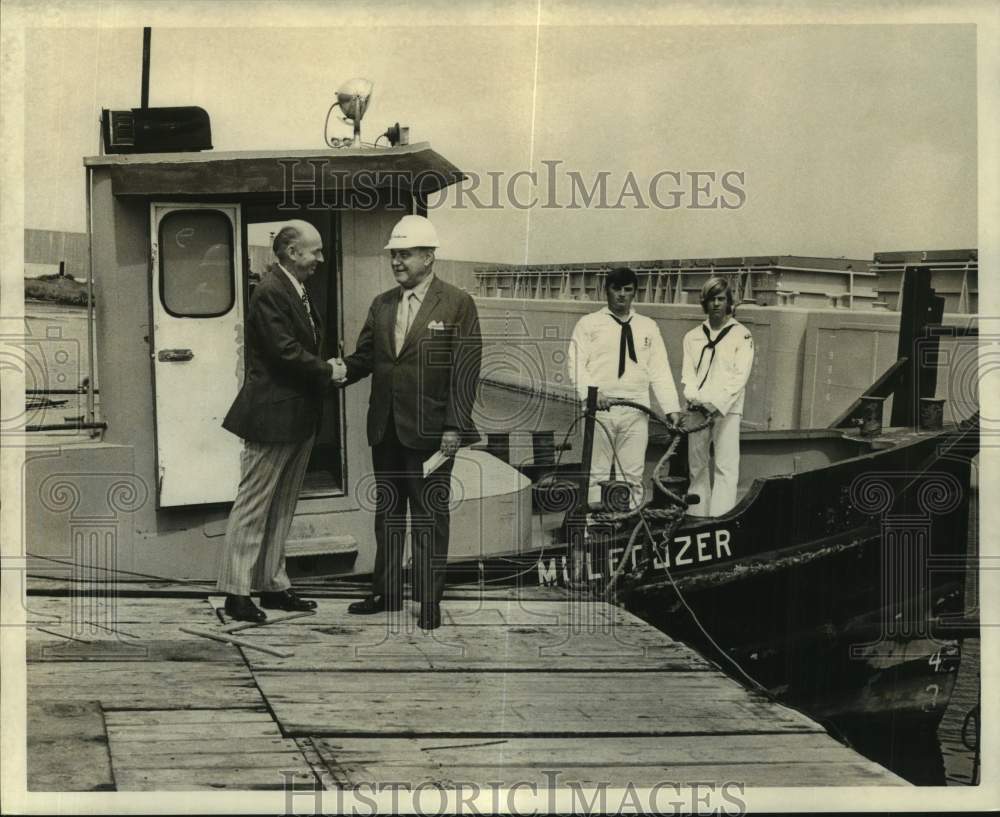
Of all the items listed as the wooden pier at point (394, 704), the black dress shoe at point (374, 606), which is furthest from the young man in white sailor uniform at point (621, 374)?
the black dress shoe at point (374, 606)

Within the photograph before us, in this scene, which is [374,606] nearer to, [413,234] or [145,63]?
[413,234]

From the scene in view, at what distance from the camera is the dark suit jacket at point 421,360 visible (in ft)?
16.6

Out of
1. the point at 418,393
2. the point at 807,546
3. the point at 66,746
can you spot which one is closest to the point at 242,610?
the point at 66,746

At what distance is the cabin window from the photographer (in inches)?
197

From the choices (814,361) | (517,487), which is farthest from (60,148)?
(814,361)

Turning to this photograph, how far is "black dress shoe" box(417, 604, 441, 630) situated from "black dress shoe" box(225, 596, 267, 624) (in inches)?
22.9

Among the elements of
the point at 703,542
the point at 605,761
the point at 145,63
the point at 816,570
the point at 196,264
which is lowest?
the point at 605,761

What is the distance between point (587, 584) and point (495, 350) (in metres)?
0.94

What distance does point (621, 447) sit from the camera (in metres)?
5.29

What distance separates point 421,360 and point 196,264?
2.85 ft

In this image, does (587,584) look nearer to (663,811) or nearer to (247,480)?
(663,811)

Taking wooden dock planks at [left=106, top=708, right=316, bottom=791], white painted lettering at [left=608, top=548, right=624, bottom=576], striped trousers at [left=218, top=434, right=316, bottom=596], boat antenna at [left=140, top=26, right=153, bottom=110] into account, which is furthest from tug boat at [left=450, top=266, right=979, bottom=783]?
boat antenna at [left=140, top=26, right=153, bottom=110]

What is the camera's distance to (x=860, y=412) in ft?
17.1

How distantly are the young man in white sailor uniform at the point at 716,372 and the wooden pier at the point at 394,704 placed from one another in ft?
2.44
